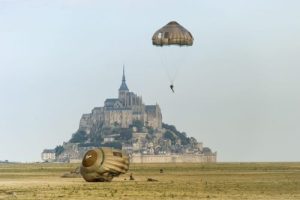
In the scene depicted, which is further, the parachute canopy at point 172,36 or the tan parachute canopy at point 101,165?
the parachute canopy at point 172,36

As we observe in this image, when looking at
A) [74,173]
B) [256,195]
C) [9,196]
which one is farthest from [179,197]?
[74,173]

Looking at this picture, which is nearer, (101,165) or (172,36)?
(101,165)

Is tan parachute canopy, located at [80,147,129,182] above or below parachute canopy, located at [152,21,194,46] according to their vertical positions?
below

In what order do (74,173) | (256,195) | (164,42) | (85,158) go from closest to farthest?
(256,195), (85,158), (164,42), (74,173)

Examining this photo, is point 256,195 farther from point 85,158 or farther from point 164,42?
point 164,42

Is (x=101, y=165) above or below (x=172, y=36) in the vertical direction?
below
